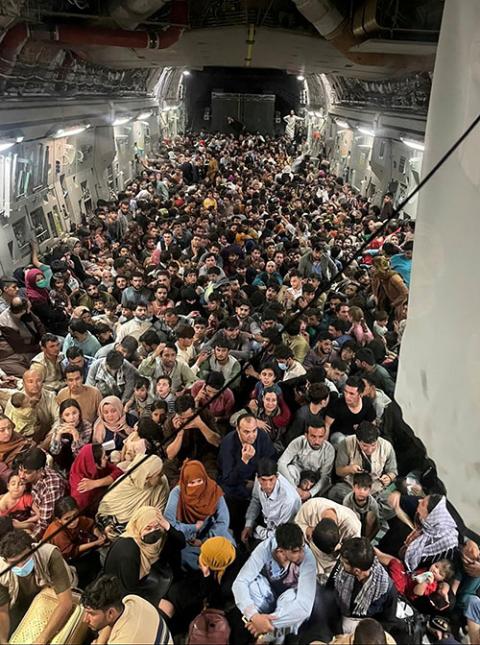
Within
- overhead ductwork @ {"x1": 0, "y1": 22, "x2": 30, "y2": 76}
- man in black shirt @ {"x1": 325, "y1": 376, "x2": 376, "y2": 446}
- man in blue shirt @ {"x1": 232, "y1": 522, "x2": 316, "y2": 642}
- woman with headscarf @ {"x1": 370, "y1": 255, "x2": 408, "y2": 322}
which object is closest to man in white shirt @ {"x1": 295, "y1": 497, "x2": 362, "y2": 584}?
man in blue shirt @ {"x1": 232, "y1": 522, "x2": 316, "y2": 642}

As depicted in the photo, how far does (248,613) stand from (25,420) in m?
2.18

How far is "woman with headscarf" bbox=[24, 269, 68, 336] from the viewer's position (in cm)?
573

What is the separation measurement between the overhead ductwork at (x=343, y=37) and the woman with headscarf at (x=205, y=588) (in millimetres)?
6226

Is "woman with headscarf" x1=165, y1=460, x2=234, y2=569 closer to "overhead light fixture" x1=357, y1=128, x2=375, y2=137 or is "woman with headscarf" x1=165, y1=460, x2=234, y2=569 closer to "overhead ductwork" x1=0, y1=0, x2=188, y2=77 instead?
"overhead ductwork" x1=0, y1=0, x2=188, y2=77

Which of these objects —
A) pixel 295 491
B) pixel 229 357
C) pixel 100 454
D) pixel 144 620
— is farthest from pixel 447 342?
pixel 229 357

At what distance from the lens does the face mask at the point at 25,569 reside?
251 cm

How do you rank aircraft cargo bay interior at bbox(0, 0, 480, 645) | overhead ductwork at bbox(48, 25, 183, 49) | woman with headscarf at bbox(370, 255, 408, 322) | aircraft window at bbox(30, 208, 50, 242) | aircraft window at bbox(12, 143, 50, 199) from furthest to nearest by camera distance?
aircraft window at bbox(30, 208, 50, 242), aircraft window at bbox(12, 143, 50, 199), overhead ductwork at bbox(48, 25, 183, 49), woman with headscarf at bbox(370, 255, 408, 322), aircraft cargo bay interior at bbox(0, 0, 480, 645)

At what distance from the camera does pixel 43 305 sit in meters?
5.82

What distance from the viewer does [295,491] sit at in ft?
10.5

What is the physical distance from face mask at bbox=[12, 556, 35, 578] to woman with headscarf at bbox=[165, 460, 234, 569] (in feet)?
2.73

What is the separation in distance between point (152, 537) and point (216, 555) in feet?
1.25

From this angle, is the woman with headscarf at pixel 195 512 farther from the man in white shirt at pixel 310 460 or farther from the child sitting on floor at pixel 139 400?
the child sitting on floor at pixel 139 400

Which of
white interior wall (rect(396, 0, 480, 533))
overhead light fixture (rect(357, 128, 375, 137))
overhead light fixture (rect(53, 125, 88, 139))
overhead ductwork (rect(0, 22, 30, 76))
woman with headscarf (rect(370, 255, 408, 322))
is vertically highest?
overhead ductwork (rect(0, 22, 30, 76))

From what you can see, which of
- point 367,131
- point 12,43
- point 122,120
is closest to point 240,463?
point 12,43
